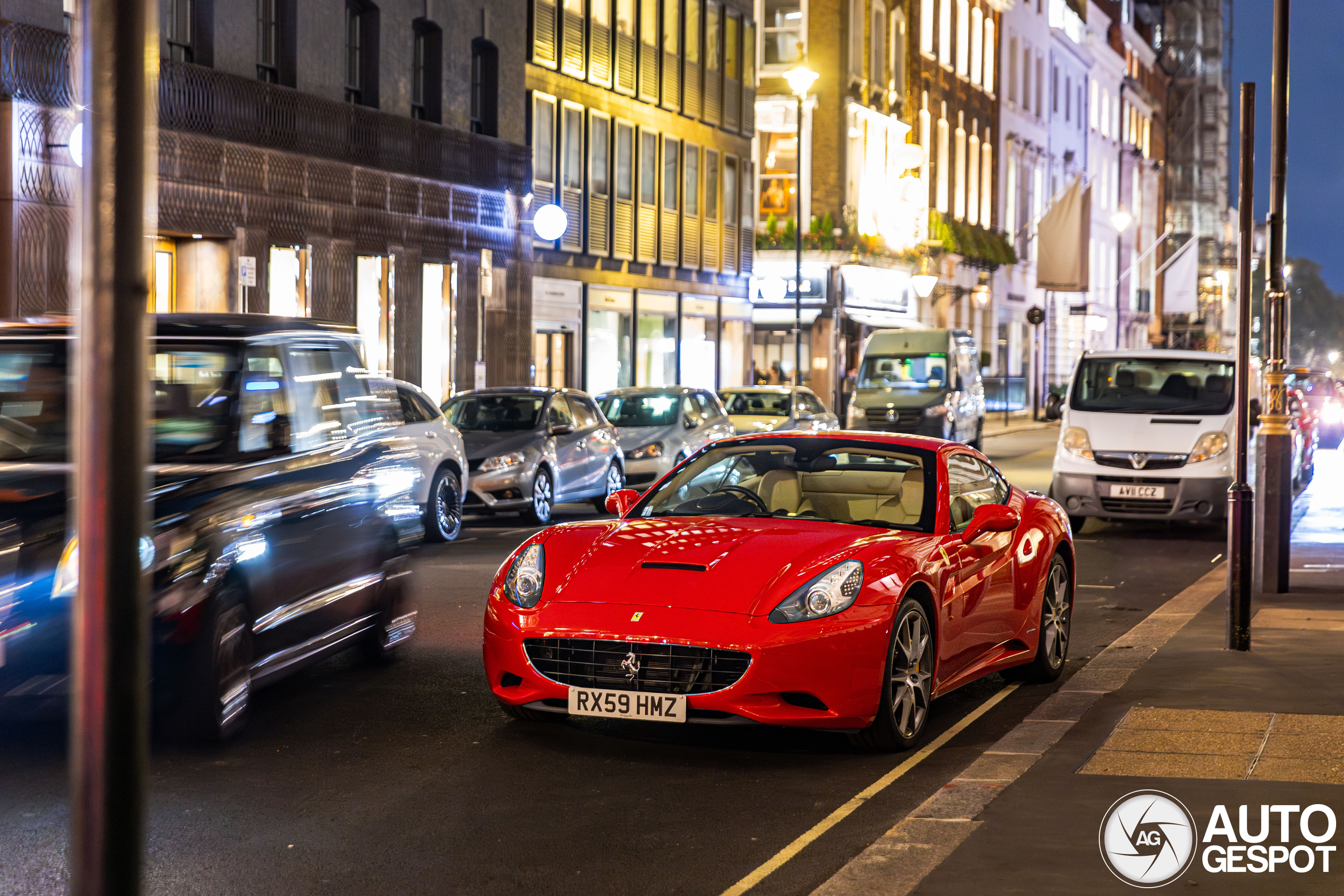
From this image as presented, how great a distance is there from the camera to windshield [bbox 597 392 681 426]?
24.2 meters

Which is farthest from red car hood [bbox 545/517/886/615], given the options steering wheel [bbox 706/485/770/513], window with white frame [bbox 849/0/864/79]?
window with white frame [bbox 849/0/864/79]

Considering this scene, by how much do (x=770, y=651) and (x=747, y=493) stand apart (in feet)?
6.08

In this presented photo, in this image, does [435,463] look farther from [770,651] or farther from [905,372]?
[905,372]

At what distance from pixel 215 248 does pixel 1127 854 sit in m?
21.4

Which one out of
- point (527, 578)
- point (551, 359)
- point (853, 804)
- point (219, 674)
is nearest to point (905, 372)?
point (551, 359)

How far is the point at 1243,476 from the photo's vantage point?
34.7 feet

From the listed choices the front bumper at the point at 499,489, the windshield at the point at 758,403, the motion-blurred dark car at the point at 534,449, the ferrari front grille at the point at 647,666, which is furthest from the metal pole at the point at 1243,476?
the windshield at the point at 758,403

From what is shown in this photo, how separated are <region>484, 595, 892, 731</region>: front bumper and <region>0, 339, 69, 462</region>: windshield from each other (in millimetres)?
2663

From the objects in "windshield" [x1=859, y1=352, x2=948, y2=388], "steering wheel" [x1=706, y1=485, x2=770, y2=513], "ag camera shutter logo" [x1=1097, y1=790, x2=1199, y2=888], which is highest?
"windshield" [x1=859, y1=352, x2=948, y2=388]

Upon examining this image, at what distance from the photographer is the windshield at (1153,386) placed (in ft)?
62.5

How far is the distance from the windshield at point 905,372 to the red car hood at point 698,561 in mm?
29100

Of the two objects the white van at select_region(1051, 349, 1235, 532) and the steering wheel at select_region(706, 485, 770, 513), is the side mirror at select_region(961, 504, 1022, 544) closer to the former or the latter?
the steering wheel at select_region(706, 485, 770, 513)

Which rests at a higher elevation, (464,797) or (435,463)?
(435,463)

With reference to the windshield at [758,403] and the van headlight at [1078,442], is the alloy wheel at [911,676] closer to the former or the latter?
the van headlight at [1078,442]
